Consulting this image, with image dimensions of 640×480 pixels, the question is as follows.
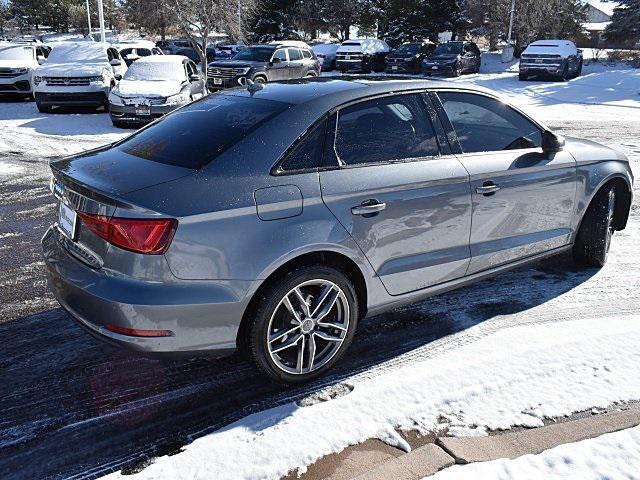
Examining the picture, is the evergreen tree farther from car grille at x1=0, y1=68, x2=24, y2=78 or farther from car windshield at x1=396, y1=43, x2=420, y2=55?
car grille at x1=0, y1=68, x2=24, y2=78

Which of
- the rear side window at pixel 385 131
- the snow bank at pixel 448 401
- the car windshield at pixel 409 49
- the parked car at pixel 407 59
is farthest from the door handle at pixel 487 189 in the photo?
the car windshield at pixel 409 49

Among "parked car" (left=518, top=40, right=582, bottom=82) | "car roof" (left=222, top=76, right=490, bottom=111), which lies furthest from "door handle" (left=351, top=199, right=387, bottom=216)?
"parked car" (left=518, top=40, right=582, bottom=82)

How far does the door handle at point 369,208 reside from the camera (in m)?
3.45

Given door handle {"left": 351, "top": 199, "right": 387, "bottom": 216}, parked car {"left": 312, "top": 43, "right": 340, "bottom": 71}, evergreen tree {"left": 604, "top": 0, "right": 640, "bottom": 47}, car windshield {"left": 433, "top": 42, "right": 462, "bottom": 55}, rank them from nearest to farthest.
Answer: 1. door handle {"left": 351, "top": 199, "right": 387, "bottom": 216}
2. car windshield {"left": 433, "top": 42, "right": 462, "bottom": 55}
3. parked car {"left": 312, "top": 43, "right": 340, "bottom": 71}
4. evergreen tree {"left": 604, "top": 0, "right": 640, "bottom": 47}

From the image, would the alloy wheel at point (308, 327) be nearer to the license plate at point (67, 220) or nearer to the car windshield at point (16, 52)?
the license plate at point (67, 220)

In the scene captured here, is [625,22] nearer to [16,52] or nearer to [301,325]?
[16,52]

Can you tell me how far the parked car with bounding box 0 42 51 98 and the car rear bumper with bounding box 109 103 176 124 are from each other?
5665 mm

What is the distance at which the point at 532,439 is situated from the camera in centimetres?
297

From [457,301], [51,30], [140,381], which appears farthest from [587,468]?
[51,30]

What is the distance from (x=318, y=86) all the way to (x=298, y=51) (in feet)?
56.3

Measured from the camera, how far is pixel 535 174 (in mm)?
4418

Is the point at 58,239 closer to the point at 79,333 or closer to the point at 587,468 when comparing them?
the point at 79,333

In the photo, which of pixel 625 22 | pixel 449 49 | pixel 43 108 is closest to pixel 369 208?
pixel 43 108

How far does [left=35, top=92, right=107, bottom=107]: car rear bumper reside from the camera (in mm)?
14648
